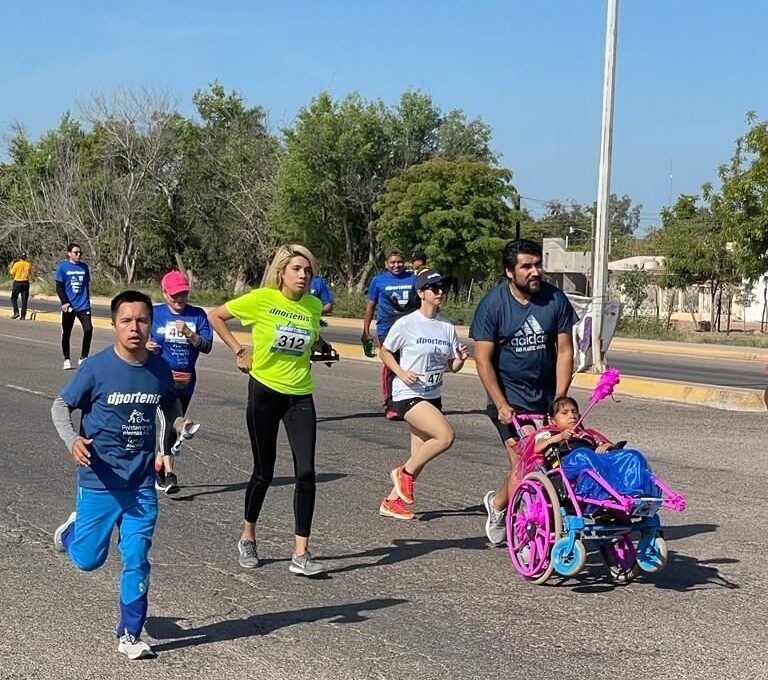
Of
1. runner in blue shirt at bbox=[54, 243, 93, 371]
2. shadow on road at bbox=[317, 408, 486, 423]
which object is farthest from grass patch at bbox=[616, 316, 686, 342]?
shadow on road at bbox=[317, 408, 486, 423]

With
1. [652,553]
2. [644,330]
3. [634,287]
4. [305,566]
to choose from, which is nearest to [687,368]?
[644,330]

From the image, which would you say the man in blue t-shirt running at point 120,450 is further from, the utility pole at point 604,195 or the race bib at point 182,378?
the utility pole at point 604,195

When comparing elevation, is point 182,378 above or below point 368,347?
Result: below

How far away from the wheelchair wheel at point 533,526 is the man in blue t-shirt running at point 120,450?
2.22 metres

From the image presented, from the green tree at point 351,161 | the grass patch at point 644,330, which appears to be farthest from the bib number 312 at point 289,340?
the green tree at point 351,161

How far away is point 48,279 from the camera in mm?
55031

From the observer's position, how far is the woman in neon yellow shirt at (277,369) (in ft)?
21.6

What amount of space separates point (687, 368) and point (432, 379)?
16.2 metres

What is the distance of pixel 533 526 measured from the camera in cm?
637

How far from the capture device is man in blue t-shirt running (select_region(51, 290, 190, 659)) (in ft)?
16.4

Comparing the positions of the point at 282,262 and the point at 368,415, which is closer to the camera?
the point at 282,262

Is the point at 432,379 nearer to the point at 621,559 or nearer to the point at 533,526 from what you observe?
the point at 533,526

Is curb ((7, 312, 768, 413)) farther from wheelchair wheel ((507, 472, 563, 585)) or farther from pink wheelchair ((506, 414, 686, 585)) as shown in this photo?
pink wheelchair ((506, 414, 686, 585))

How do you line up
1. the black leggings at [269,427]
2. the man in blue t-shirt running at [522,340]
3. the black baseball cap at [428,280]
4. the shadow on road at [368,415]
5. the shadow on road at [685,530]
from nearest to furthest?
the black leggings at [269,427]
the man in blue t-shirt running at [522,340]
the shadow on road at [685,530]
the black baseball cap at [428,280]
the shadow on road at [368,415]
